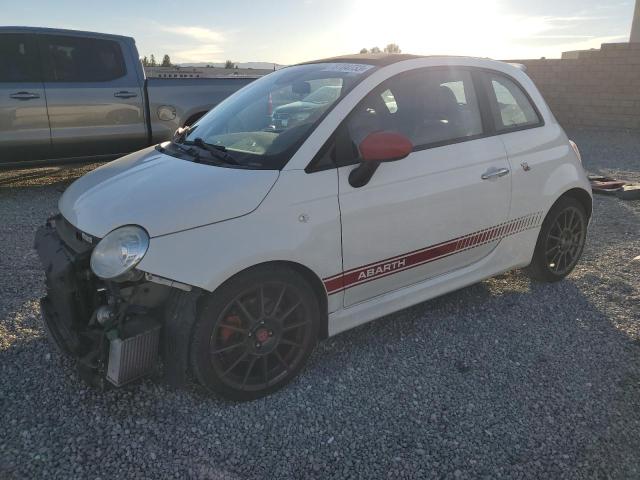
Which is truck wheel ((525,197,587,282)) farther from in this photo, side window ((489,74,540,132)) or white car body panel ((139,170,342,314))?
white car body panel ((139,170,342,314))

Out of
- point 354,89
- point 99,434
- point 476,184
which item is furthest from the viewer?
point 476,184

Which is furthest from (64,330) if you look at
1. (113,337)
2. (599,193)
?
(599,193)

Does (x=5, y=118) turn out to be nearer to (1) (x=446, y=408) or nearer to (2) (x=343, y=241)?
(2) (x=343, y=241)

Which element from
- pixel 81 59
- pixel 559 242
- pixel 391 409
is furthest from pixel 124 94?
pixel 391 409

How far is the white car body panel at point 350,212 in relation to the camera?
8.29 ft

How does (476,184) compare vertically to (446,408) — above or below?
above

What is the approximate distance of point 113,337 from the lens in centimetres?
251

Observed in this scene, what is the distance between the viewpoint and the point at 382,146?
279 centimetres

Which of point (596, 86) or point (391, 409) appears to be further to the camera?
point (596, 86)

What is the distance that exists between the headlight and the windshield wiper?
2.25ft

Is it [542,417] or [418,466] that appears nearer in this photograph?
[418,466]

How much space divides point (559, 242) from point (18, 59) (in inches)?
250

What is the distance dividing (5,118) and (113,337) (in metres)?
5.05

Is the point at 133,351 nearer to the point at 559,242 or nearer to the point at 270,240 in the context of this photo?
the point at 270,240
